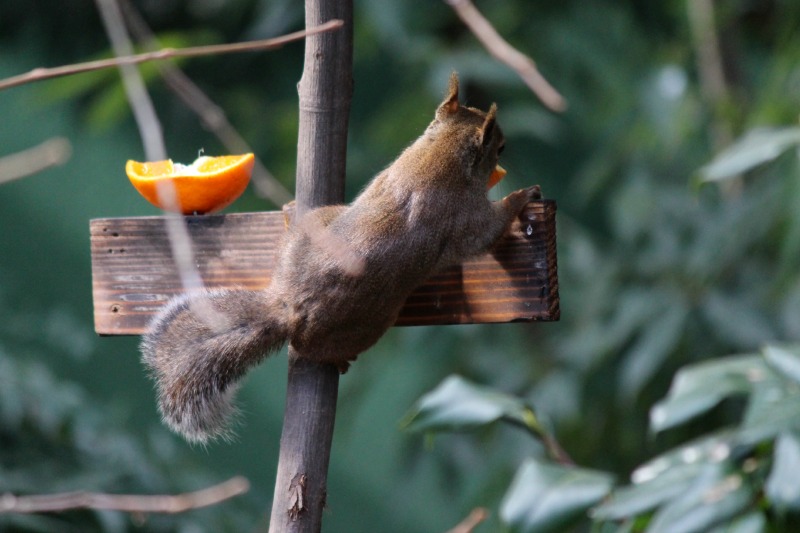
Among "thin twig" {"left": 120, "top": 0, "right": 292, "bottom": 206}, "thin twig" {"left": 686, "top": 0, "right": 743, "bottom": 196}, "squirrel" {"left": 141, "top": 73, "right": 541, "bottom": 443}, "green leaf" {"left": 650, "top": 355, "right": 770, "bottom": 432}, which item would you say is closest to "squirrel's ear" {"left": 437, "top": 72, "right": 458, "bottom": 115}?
"squirrel" {"left": 141, "top": 73, "right": 541, "bottom": 443}

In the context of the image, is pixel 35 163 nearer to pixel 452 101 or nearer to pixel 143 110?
pixel 143 110

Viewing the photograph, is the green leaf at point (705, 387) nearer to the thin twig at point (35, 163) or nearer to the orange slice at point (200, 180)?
the orange slice at point (200, 180)

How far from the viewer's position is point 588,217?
9.00 feet

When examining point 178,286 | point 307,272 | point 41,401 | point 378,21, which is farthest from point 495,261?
point 41,401

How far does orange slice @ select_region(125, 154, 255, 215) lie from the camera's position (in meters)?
1.03

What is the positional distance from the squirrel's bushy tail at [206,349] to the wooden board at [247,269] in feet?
0.12

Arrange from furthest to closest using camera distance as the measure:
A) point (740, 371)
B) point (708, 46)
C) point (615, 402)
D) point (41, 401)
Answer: point (708, 46)
point (615, 402)
point (41, 401)
point (740, 371)

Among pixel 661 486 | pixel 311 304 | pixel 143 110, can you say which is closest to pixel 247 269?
pixel 311 304

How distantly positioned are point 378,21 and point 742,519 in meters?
1.50

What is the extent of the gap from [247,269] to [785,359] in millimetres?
696

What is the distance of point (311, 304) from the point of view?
3.20 feet

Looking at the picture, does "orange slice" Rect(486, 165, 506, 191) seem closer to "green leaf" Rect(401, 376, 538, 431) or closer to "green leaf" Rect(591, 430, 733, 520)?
"green leaf" Rect(401, 376, 538, 431)

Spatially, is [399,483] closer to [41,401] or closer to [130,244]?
[41,401]

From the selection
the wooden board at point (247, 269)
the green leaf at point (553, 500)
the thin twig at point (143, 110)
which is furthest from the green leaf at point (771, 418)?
the thin twig at point (143, 110)
